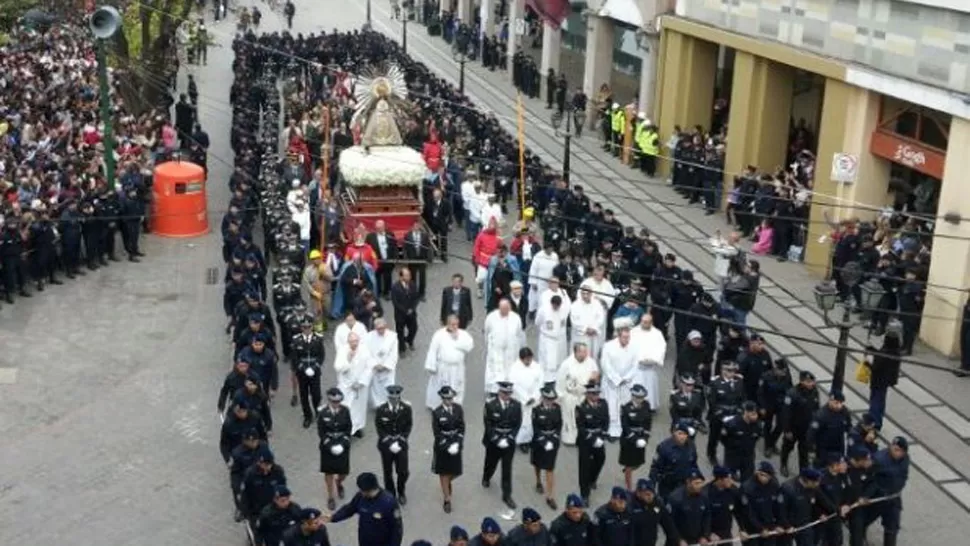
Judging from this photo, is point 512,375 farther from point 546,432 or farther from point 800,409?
point 800,409

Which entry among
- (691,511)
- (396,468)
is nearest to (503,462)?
(396,468)

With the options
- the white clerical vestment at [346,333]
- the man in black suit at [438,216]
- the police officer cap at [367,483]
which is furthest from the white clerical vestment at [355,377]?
the man in black suit at [438,216]

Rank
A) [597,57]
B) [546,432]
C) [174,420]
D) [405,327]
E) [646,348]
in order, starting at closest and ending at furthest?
[546,432] → [646,348] → [174,420] → [405,327] → [597,57]

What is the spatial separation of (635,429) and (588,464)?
1.99 ft

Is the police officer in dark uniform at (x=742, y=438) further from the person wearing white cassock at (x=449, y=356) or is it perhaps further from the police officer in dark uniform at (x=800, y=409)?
the person wearing white cassock at (x=449, y=356)

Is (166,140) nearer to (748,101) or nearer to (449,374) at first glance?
(748,101)

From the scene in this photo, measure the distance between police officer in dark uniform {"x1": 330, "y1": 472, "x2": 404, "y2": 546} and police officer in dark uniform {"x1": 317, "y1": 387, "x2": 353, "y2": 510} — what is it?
1.41 meters

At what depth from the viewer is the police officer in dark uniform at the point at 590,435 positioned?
1268cm

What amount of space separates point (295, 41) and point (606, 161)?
1412cm

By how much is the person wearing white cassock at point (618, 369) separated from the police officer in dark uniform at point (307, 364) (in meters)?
3.35

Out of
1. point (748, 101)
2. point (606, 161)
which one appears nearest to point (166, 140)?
point (606, 161)

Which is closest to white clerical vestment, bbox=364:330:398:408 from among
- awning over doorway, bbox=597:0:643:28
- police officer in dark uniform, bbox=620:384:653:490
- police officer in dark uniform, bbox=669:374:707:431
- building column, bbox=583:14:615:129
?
police officer in dark uniform, bbox=620:384:653:490

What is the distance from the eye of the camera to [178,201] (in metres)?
22.8

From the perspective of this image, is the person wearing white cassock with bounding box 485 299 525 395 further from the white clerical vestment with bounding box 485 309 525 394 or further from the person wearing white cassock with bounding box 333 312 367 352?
the person wearing white cassock with bounding box 333 312 367 352
